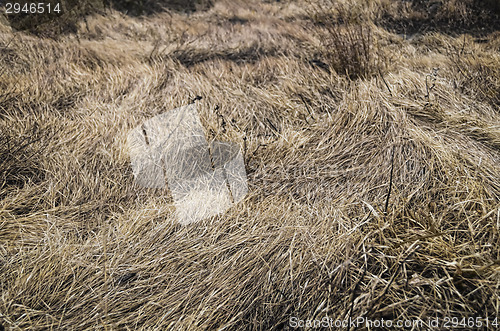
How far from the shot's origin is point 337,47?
6.66 feet

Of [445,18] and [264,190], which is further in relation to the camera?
[445,18]

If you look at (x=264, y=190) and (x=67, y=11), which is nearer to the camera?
(x=264, y=190)

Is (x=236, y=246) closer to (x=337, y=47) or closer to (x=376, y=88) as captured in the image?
(x=376, y=88)

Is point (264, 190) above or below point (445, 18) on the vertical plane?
below

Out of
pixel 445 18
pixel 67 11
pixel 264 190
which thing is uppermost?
pixel 67 11

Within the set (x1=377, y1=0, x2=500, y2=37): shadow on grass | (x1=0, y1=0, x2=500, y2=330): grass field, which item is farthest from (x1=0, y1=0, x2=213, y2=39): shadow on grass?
(x1=377, y1=0, x2=500, y2=37): shadow on grass

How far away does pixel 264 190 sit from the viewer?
54.3 inches

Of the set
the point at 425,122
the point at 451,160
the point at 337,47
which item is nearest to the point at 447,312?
the point at 451,160

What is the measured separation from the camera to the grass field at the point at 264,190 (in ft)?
3.18

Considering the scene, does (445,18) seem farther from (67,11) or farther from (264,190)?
(67,11)

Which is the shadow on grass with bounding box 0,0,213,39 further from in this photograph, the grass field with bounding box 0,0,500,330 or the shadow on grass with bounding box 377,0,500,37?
the shadow on grass with bounding box 377,0,500,37

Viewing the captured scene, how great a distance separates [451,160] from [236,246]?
947 mm

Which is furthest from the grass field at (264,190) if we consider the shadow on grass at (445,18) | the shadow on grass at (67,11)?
the shadow on grass at (445,18)

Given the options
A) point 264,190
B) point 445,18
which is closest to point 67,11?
point 264,190
